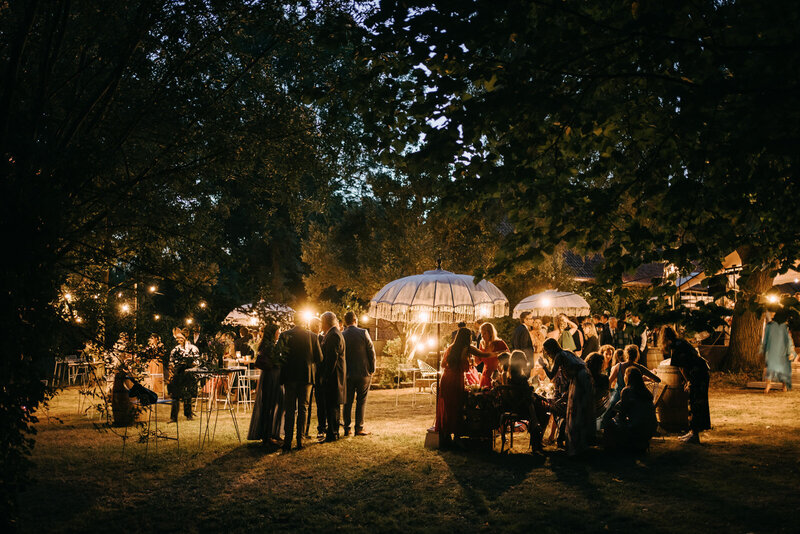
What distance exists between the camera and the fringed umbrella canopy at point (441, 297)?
36.1 ft

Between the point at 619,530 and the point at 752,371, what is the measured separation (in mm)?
14714

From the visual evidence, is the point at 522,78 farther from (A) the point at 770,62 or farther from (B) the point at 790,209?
(B) the point at 790,209

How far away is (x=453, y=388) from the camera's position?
27.0 ft

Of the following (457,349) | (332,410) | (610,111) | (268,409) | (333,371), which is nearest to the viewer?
(610,111)

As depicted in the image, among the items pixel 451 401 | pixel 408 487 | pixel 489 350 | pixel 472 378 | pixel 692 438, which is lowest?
pixel 408 487

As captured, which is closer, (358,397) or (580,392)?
(580,392)

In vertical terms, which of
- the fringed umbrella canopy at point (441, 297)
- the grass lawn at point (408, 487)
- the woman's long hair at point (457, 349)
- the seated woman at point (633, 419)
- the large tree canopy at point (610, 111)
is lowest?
the grass lawn at point (408, 487)

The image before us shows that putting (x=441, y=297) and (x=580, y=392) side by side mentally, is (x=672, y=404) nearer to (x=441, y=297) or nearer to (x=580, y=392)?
(x=580, y=392)

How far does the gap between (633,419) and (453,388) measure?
8.21 ft

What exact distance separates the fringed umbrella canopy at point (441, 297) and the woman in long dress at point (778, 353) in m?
7.46

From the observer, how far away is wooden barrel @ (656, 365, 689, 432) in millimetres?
9203

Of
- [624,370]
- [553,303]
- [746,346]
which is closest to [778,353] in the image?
[746,346]

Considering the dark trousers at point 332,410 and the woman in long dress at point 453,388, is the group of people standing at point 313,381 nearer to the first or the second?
the dark trousers at point 332,410

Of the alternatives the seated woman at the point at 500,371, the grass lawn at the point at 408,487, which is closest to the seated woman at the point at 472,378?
the seated woman at the point at 500,371
